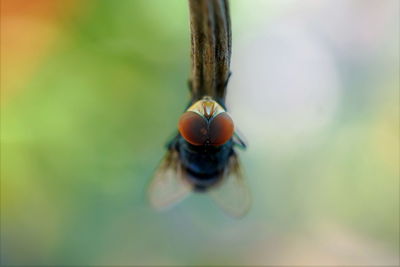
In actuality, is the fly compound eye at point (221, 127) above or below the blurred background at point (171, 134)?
below

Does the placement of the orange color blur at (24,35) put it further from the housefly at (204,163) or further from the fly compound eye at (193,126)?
the fly compound eye at (193,126)

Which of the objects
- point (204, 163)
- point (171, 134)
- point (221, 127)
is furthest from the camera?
point (171, 134)

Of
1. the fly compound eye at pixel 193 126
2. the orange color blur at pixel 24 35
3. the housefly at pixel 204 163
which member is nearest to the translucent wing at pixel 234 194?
the housefly at pixel 204 163

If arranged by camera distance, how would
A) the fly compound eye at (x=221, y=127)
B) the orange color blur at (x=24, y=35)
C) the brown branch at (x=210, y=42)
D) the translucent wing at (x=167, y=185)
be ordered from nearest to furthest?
the brown branch at (x=210, y=42) < the fly compound eye at (x=221, y=127) < the translucent wing at (x=167, y=185) < the orange color blur at (x=24, y=35)

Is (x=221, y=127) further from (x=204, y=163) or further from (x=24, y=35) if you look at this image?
(x=24, y=35)

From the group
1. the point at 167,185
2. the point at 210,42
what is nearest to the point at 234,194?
the point at 167,185

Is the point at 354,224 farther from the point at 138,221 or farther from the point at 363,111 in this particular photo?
the point at 138,221

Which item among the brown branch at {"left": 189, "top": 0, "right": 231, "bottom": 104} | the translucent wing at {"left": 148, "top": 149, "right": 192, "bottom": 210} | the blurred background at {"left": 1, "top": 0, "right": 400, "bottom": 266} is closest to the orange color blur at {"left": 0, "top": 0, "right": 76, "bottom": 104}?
the blurred background at {"left": 1, "top": 0, "right": 400, "bottom": 266}

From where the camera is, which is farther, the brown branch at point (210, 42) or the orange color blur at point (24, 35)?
the orange color blur at point (24, 35)
